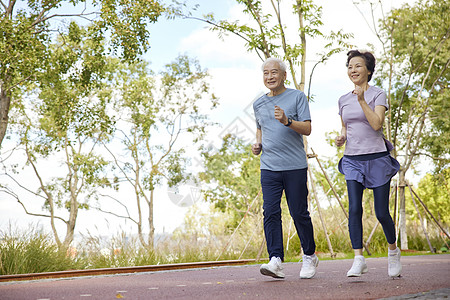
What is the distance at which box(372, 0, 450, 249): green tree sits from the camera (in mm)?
14352

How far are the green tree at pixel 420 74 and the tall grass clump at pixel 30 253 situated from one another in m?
9.18

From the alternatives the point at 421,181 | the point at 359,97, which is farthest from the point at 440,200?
the point at 359,97

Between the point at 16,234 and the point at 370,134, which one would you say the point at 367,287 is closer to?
the point at 370,134

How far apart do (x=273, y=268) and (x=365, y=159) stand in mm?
1115

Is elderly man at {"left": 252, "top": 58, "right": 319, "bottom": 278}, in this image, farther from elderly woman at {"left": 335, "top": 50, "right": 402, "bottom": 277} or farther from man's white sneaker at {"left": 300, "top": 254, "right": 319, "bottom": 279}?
elderly woman at {"left": 335, "top": 50, "right": 402, "bottom": 277}

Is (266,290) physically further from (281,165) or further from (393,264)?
(393,264)

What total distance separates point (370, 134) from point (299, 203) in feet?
2.54

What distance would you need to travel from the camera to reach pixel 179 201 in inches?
969

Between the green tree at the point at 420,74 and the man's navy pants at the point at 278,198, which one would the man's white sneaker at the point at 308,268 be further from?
the green tree at the point at 420,74

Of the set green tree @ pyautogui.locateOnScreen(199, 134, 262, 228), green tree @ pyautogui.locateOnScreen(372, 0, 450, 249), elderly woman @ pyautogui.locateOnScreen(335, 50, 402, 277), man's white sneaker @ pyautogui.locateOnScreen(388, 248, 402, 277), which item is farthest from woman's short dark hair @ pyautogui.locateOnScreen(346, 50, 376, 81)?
green tree @ pyautogui.locateOnScreen(199, 134, 262, 228)

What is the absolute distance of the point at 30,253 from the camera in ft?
23.3

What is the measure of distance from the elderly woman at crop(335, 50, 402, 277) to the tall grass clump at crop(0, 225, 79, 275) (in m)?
4.78

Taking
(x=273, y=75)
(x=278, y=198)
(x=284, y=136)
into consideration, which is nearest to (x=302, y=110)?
(x=284, y=136)

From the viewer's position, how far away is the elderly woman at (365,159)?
3951mm
